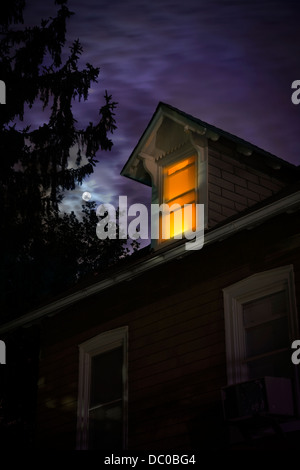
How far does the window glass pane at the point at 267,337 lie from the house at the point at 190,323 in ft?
0.06

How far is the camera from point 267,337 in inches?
402

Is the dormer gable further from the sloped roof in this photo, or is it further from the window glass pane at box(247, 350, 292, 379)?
the window glass pane at box(247, 350, 292, 379)

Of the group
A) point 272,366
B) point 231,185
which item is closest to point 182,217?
point 231,185

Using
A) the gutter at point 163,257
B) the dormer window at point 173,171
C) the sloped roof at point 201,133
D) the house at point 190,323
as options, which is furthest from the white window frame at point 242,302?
the sloped roof at point 201,133

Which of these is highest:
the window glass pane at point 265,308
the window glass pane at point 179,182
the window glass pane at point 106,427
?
the window glass pane at point 179,182

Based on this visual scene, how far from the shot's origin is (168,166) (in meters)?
13.3

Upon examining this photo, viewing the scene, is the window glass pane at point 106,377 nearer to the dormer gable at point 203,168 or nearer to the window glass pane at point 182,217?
the dormer gable at point 203,168

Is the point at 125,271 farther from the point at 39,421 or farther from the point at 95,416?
the point at 39,421

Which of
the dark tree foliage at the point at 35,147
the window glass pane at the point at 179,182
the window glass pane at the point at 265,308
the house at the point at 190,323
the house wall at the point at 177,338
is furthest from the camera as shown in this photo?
the dark tree foliage at the point at 35,147

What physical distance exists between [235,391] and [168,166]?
5.46 meters

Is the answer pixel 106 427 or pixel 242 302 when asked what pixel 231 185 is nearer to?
pixel 242 302

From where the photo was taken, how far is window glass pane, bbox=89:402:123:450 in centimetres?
1212

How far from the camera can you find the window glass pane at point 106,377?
1245 cm

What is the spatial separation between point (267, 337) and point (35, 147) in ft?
36.8
